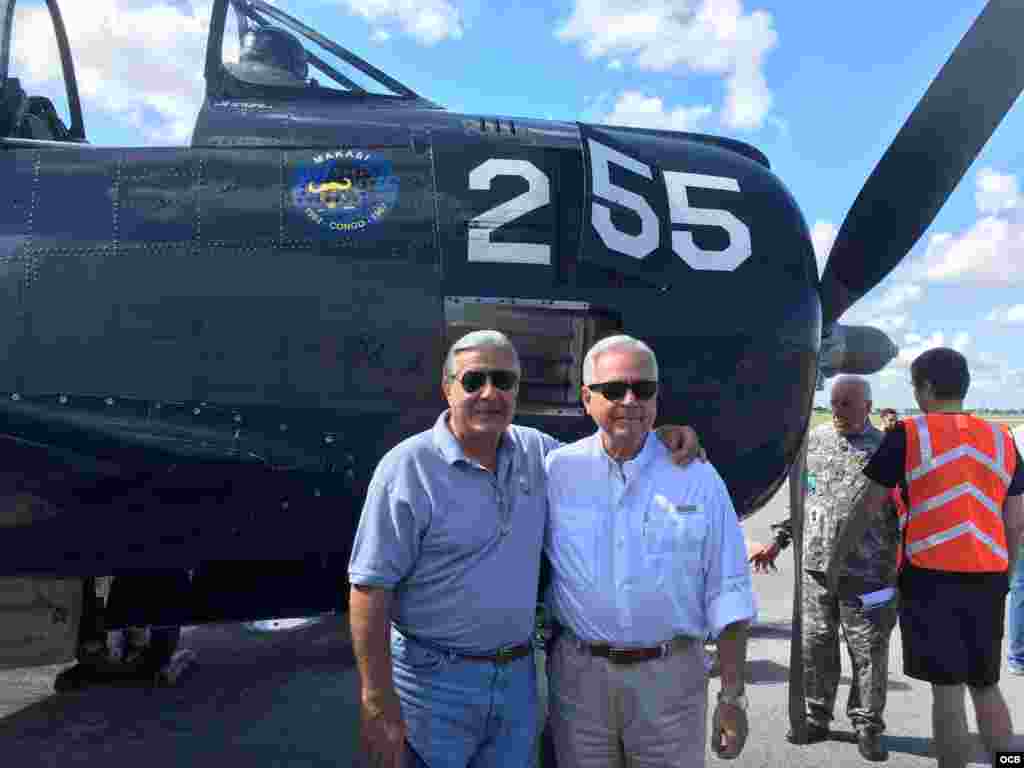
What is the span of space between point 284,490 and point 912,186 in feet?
10.2

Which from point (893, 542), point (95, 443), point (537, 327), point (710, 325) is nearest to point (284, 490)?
point (95, 443)

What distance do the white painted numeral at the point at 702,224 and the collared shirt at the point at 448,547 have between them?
162 centimetres

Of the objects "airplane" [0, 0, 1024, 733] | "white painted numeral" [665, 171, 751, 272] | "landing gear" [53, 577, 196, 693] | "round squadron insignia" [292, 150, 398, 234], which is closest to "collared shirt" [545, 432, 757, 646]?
"airplane" [0, 0, 1024, 733]

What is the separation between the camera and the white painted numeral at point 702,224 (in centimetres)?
338

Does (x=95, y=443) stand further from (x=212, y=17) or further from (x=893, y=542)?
(x=893, y=542)

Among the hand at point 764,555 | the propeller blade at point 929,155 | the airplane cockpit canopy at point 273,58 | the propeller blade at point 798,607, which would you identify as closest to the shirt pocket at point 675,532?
the propeller blade at point 798,607

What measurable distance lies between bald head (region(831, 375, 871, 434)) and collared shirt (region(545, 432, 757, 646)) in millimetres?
2526

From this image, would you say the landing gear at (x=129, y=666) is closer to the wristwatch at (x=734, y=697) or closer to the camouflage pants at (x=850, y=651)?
the camouflage pants at (x=850, y=651)

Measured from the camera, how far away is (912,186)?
151 inches

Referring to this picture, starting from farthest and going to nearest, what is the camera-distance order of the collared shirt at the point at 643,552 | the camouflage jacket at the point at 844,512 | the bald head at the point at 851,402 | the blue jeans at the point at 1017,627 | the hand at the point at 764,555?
the blue jeans at the point at 1017,627 → the hand at the point at 764,555 → the bald head at the point at 851,402 → the camouflage jacket at the point at 844,512 → the collared shirt at the point at 643,552

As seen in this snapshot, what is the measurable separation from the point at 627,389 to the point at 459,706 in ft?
3.04

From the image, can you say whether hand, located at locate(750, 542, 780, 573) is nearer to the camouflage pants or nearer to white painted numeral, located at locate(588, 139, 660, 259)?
the camouflage pants

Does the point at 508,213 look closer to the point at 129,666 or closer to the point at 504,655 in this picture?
the point at 504,655

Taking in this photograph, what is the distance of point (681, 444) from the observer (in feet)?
7.71
